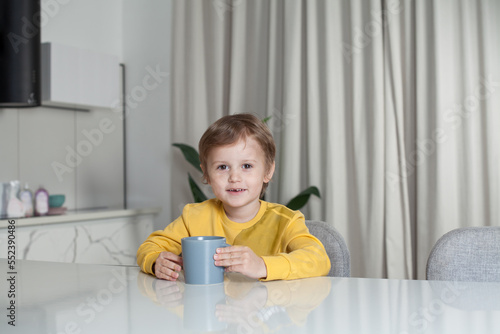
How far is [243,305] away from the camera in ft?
2.41

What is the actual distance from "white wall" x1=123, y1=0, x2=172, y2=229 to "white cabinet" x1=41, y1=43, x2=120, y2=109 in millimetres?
287

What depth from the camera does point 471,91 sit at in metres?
2.51

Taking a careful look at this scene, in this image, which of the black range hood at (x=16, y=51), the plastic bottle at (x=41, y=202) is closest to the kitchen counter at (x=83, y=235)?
the plastic bottle at (x=41, y=202)

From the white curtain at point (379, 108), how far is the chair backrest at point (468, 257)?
147 centimetres

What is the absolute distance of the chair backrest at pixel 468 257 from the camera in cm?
110

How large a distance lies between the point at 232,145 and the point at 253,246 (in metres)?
0.25

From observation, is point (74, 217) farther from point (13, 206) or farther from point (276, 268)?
point (276, 268)

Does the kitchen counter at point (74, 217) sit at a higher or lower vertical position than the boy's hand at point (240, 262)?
lower
